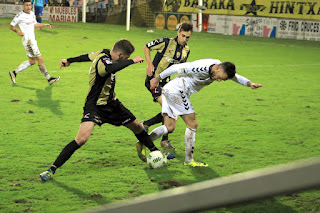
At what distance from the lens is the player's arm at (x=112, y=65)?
5.58 meters

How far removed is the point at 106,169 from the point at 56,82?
24.9 ft

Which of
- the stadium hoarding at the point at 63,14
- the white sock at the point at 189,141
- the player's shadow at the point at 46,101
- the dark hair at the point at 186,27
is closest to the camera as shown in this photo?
the white sock at the point at 189,141

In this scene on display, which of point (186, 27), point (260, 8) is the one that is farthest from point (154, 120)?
point (260, 8)

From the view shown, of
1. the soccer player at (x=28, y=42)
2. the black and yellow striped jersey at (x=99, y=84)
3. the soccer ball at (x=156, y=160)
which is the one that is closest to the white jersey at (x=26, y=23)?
the soccer player at (x=28, y=42)

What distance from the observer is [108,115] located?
5.99 m

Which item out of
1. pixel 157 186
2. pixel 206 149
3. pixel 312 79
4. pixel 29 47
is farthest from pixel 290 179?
pixel 312 79

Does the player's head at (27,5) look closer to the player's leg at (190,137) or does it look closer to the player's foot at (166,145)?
the player's foot at (166,145)

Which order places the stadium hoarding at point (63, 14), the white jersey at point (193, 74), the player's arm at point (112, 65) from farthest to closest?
→ the stadium hoarding at point (63, 14) < the white jersey at point (193, 74) < the player's arm at point (112, 65)

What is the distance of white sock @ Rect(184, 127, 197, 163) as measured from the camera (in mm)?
6438

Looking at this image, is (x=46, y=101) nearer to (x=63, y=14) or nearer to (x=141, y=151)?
(x=141, y=151)

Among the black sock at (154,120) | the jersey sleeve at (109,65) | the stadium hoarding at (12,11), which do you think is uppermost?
the jersey sleeve at (109,65)

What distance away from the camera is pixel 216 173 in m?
6.27

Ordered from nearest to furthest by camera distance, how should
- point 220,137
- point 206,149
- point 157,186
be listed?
point 157,186, point 206,149, point 220,137

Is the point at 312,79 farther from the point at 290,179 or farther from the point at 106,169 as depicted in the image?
the point at 290,179
